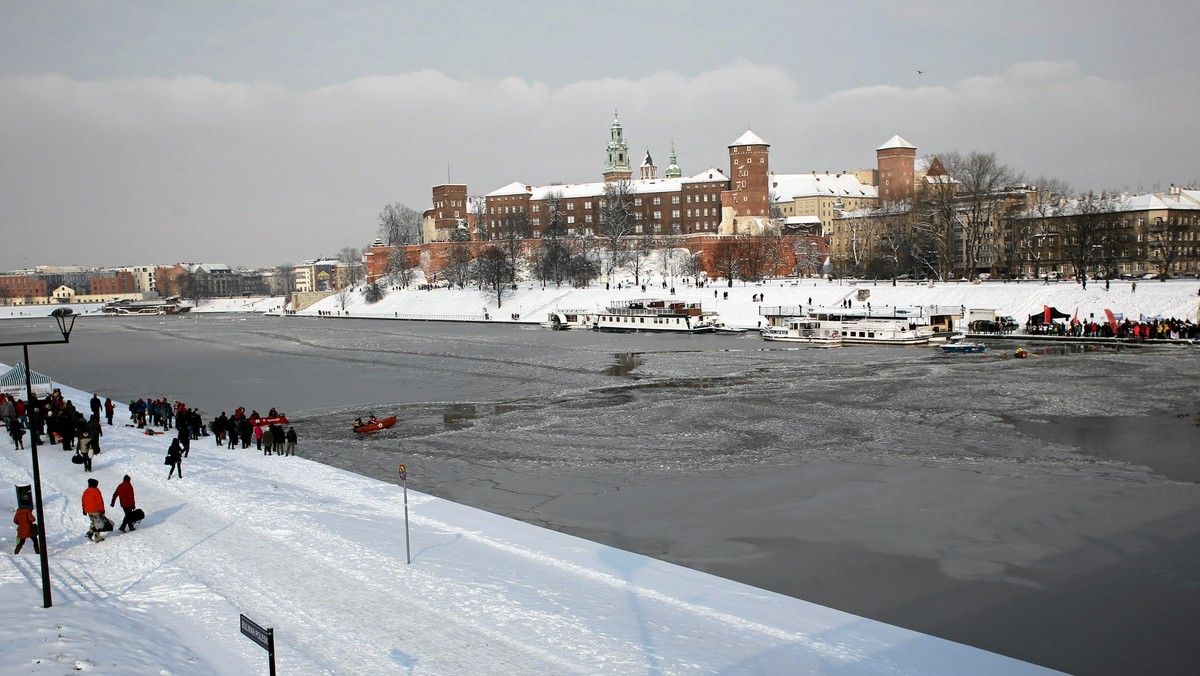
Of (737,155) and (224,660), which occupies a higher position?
(737,155)

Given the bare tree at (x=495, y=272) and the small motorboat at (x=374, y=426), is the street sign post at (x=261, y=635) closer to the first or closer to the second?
the small motorboat at (x=374, y=426)

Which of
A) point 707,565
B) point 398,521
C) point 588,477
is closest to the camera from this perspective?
point 707,565

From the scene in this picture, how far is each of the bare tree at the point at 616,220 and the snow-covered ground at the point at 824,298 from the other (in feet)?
13.6

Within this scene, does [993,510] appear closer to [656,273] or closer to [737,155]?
[656,273]

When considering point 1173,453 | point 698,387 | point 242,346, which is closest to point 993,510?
point 1173,453

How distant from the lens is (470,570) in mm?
10664

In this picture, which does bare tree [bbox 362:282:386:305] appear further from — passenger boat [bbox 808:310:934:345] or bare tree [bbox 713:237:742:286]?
passenger boat [bbox 808:310:934:345]

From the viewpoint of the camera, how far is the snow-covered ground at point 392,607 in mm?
8188

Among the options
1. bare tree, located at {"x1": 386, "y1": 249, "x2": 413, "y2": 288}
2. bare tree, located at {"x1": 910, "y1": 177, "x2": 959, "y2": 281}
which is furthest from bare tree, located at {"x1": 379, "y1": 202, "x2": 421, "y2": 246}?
bare tree, located at {"x1": 910, "y1": 177, "x2": 959, "y2": 281}

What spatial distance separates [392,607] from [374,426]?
13999mm

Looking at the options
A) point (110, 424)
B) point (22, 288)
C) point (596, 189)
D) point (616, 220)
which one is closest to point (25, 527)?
point (110, 424)

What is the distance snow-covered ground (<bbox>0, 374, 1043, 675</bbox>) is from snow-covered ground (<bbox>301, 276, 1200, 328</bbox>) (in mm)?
40623

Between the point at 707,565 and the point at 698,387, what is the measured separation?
58.2ft

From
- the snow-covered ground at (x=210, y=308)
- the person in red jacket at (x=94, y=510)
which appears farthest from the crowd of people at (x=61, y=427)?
the snow-covered ground at (x=210, y=308)
